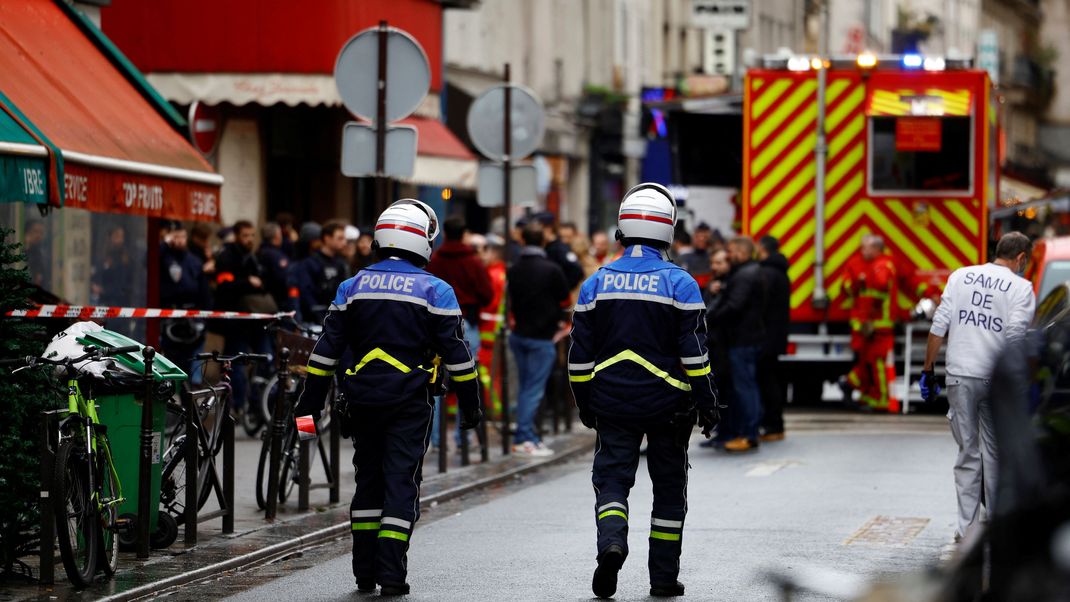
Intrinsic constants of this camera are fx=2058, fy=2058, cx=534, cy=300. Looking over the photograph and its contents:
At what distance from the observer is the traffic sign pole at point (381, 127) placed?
43.7 ft

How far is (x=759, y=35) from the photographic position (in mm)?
53250

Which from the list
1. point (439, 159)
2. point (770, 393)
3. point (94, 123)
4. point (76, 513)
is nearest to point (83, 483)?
point (76, 513)

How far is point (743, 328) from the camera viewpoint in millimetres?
16531

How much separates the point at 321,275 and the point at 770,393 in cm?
393

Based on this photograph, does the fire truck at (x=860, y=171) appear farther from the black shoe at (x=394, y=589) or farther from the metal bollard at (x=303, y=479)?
the black shoe at (x=394, y=589)

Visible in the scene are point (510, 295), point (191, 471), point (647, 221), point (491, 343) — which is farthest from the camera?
point (491, 343)

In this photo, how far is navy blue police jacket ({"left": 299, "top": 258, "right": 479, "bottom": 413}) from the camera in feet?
A: 29.8

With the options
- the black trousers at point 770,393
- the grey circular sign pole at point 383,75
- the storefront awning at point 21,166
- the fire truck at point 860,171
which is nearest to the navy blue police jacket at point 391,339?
the storefront awning at point 21,166

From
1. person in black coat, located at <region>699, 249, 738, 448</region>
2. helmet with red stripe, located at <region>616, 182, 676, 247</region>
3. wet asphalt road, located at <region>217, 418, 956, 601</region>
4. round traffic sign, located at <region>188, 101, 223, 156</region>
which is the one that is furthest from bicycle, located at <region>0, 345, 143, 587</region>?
person in black coat, located at <region>699, 249, 738, 448</region>

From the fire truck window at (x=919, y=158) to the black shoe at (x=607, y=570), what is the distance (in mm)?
11361

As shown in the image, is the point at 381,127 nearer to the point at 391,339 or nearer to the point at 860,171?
the point at 391,339

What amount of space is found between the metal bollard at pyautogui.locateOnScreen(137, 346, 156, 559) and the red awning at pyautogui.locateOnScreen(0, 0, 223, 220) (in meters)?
2.97

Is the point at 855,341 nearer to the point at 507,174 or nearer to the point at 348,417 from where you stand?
the point at 507,174

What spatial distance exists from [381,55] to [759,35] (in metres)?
40.7
